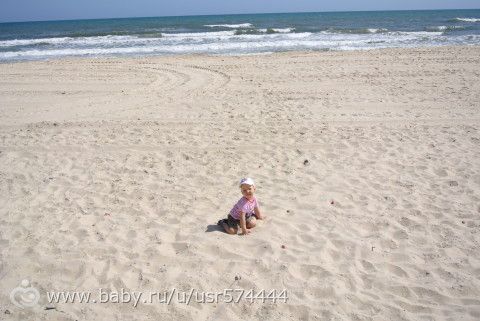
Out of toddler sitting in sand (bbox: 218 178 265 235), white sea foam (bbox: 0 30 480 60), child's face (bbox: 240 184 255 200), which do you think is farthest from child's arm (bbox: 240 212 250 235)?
white sea foam (bbox: 0 30 480 60)

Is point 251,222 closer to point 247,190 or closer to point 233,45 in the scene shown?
point 247,190

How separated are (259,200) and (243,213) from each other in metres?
0.78

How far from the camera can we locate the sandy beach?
3336mm

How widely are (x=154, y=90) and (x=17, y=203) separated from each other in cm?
673

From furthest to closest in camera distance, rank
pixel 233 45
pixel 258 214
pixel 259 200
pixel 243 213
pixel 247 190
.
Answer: pixel 233 45, pixel 259 200, pixel 258 214, pixel 247 190, pixel 243 213

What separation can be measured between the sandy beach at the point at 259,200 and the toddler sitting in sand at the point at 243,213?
13 centimetres

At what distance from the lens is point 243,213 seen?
4105 mm

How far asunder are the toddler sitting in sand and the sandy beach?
127 millimetres

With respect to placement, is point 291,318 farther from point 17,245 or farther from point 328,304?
point 17,245

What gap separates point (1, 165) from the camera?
6160mm

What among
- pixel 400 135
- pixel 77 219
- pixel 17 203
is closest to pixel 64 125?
pixel 17 203

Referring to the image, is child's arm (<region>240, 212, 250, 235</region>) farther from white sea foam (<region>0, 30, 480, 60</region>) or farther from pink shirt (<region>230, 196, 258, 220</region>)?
white sea foam (<region>0, 30, 480, 60</region>)

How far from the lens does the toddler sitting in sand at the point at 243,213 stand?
4145 millimetres

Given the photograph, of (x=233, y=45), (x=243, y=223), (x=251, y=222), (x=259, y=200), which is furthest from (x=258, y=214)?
(x=233, y=45)
